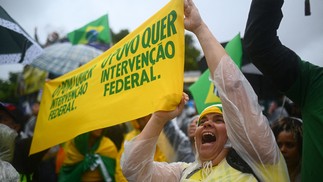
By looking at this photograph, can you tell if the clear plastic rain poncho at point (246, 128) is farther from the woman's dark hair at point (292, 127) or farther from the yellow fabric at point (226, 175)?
the woman's dark hair at point (292, 127)

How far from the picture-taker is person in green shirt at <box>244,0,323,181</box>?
159 cm

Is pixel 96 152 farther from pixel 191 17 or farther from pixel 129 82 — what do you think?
pixel 191 17

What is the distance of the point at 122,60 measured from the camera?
2.17 m

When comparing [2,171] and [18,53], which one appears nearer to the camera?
[2,171]

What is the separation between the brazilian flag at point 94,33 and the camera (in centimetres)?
578

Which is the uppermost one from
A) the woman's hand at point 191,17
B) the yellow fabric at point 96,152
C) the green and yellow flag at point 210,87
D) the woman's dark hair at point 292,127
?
the woman's hand at point 191,17

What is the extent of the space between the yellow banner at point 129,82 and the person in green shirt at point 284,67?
40 cm

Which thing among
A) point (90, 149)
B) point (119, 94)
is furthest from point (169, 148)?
point (119, 94)

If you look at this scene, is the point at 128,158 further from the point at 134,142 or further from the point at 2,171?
A: the point at 2,171

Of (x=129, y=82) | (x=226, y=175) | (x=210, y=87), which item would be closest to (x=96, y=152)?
(x=210, y=87)

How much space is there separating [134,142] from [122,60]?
0.57m

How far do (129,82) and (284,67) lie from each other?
91cm

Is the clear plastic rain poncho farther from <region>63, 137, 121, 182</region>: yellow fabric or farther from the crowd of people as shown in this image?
<region>63, 137, 121, 182</region>: yellow fabric

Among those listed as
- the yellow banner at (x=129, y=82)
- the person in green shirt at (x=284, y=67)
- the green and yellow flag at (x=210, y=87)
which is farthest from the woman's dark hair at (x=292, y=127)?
the yellow banner at (x=129, y=82)
